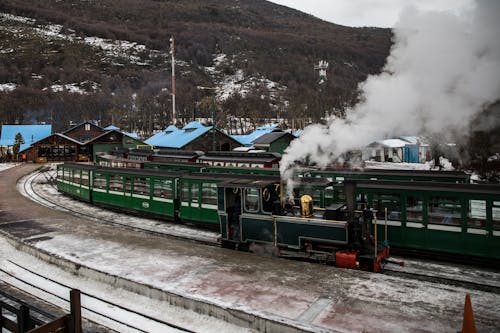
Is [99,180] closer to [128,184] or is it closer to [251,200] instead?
[128,184]

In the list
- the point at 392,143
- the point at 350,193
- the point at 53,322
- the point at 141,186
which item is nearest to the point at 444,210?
the point at 350,193

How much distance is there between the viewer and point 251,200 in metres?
13.7

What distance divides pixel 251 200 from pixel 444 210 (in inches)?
242

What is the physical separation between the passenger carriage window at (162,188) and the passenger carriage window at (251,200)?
6.74m

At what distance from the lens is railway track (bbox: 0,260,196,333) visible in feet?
A: 30.3

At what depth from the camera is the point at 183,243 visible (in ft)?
52.5

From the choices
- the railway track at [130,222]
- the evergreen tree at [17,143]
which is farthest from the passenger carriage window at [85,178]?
the evergreen tree at [17,143]

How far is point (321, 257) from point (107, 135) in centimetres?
5374

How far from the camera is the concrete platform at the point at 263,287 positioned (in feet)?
29.4

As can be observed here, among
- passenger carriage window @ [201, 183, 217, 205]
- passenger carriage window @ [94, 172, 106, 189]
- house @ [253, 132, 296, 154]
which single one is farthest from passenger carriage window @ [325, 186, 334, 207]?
house @ [253, 132, 296, 154]

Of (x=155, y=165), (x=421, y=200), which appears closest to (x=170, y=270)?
(x=421, y=200)

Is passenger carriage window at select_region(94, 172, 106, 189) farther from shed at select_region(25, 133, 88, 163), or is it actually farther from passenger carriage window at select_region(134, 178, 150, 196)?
shed at select_region(25, 133, 88, 163)

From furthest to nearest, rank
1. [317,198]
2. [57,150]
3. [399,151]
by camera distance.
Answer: [57,150] → [399,151] → [317,198]

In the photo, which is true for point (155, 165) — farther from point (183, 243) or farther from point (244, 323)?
point (244, 323)
